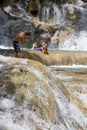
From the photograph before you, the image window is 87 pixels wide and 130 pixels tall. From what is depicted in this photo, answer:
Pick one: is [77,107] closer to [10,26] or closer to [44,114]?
[44,114]

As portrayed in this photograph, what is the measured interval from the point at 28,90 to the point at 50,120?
0.71 metres

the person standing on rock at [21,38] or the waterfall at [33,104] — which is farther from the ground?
the waterfall at [33,104]

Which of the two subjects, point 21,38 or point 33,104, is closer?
point 33,104

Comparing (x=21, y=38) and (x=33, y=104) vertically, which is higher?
(x=33, y=104)

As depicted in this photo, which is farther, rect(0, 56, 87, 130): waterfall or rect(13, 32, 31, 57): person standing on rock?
rect(13, 32, 31, 57): person standing on rock

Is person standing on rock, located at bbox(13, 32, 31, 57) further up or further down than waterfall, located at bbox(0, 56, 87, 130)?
further down

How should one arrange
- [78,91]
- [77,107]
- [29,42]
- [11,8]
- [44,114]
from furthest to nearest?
[11,8] < [29,42] < [78,91] < [77,107] < [44,114]

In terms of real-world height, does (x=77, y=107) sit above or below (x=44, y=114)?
below


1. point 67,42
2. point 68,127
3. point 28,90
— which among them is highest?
point 28,90


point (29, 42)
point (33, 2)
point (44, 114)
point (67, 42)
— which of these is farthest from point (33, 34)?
point (44, 114)

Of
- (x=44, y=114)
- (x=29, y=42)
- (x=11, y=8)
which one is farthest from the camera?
(x=11, y=8)

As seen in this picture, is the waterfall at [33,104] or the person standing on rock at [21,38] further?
the person standing on rock at [21,38]

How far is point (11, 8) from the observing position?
3000 cm

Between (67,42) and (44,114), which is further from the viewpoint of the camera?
(67,42)
